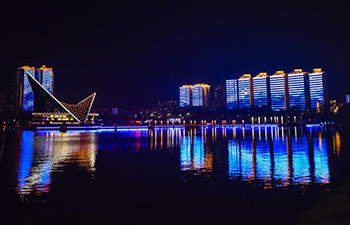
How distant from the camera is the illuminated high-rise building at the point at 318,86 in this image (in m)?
117

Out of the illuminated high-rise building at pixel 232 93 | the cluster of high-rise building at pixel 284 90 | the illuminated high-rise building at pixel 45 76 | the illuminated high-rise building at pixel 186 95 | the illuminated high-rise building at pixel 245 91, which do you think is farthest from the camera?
the illuminated high-rise building at pixel 186 95

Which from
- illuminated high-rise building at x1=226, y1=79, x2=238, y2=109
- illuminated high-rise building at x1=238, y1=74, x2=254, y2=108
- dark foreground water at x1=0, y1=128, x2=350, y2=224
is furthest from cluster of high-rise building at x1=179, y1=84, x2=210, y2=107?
dark foreground water at x1=0, y1=128, x2=350, y2=224

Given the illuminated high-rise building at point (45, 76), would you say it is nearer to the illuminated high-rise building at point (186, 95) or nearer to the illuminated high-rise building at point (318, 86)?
the illuminated high-rise building at point (186, 95)

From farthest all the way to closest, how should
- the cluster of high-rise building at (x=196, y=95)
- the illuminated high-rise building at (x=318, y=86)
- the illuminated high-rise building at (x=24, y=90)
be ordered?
1. the cluster of high-rise building at (x=196, y=95)
2. the illuminated high-rise building at (x=24, y=90)
3. the illuminated high-rise building at (x=318, y=86)

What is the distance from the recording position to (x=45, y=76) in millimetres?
130000

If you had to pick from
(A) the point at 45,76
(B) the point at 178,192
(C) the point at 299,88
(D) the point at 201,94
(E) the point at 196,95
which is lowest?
(B) the point at 178,192

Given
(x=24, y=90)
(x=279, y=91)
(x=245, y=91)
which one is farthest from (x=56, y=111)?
(x=279, y=91)

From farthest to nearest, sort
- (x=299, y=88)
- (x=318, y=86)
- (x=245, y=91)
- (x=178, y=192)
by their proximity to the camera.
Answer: (x=245, y=91) < (x=299, y=88) < (x=318, y=86) < (x=178, y=192)

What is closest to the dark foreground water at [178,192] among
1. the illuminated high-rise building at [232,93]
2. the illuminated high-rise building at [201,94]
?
the illuminated high-rise building at [232,93]

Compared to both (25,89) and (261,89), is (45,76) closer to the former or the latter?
(25,89)

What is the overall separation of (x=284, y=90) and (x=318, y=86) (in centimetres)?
1295

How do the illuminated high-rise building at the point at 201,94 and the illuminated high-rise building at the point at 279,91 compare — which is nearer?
the illuminated high-rise building at the point at 279,91

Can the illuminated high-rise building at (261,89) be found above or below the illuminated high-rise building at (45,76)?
below

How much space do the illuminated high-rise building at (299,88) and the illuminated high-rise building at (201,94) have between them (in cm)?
4835
